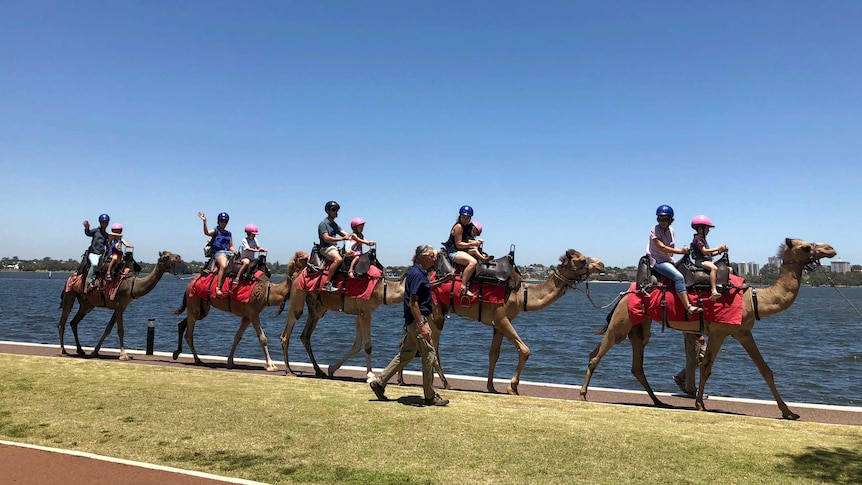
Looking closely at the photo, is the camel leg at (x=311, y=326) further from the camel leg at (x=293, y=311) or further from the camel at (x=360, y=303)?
the camel leg at (x=293, y=311)

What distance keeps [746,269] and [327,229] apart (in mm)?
9237

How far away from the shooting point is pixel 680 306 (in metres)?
11.6

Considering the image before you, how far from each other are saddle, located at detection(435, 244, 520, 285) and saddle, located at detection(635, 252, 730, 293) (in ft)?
8.45

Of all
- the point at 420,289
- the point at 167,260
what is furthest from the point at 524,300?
the point at 167,260

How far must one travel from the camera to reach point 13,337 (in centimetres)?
3055

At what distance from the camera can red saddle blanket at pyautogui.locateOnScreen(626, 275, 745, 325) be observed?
11305 mm

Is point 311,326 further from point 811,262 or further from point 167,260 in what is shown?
point 811,262

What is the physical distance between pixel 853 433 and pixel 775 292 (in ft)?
10.0

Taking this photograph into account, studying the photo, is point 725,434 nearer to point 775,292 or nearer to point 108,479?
point 775,292

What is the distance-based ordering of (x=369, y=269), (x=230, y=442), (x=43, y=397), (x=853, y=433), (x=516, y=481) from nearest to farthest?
(x=516, y=481) < (x=230, y=442) < (x=853, y=433) < (x=43, y=397) < (x=369, y=269)

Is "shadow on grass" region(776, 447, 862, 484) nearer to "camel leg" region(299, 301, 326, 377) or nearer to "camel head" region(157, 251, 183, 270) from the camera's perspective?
"camel leg" region(299, 301, 326, 377)

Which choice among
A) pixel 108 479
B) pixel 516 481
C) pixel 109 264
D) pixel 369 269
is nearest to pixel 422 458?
pixel 516 481

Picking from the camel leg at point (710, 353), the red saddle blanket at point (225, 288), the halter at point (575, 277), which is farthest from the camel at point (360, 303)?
the camel leg at point (710, 353)

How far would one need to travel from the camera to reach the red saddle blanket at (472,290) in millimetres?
13234
